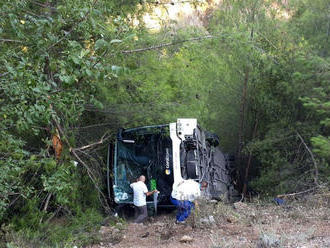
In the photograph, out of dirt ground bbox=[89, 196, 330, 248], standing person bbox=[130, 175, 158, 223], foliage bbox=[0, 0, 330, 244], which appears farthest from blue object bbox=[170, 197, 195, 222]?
foliage bbox=[0, 0, 330, 244]

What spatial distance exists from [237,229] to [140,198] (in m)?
3.24

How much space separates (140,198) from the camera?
10383 mm

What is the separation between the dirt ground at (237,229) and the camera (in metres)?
6.53

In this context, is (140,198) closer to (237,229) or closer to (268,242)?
(237,229)

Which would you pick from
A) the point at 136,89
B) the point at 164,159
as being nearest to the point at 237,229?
the point at 136,89

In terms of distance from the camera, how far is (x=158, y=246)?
7219 mm

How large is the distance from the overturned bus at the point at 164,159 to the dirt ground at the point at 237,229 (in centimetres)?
124

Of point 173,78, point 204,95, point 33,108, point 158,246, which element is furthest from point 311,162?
point 33,108

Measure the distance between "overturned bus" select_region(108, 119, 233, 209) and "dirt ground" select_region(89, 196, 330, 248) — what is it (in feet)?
4.05

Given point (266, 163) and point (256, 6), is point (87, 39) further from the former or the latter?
point (266, 163)

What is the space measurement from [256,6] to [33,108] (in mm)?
11299

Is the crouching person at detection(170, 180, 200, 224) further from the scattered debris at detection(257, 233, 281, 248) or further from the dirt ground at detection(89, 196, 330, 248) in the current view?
the scattered debris at detection(257, 233, 281, 248)

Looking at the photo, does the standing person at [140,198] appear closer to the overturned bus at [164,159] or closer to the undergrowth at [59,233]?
the overturned bus at [164,159]

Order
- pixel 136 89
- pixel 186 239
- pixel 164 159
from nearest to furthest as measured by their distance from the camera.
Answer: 1. pixel 186 239
2. pixel 136 89
3. pixel 164 159
